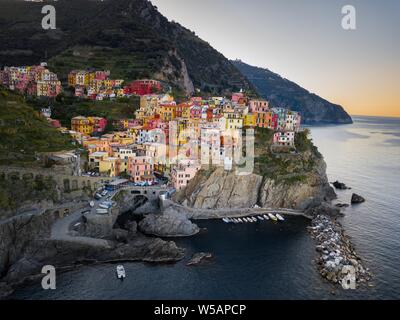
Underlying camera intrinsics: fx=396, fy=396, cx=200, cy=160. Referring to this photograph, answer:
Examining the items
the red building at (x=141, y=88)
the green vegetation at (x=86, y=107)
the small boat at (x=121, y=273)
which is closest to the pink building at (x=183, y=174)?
the small boat at (x=121, y=273)

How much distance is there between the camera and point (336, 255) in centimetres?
4131

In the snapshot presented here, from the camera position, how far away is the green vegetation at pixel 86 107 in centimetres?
7675

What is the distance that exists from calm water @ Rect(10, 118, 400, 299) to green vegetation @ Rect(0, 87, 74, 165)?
67.5 feet

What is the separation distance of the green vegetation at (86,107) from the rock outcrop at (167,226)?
29.8 m

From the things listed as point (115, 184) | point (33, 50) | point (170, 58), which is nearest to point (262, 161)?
point (115, 184)

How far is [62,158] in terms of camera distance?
5259 centimetres

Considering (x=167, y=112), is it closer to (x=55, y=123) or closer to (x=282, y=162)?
(x=55, y=123)

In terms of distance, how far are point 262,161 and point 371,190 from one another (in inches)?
1007

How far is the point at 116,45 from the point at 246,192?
240 ft

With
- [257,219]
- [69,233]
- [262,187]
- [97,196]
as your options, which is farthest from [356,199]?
[69,233]

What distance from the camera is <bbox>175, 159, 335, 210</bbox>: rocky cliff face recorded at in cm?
5712

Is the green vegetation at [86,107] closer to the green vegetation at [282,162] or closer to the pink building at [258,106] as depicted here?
the pink building at [258,106]

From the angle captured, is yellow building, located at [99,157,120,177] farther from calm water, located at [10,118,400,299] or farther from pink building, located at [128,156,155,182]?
calm water, located at [10,118,400,299]

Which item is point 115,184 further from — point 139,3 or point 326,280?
point 139,3
